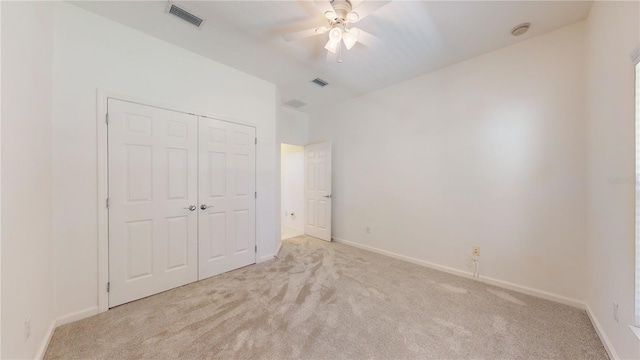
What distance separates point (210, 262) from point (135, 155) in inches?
58.3

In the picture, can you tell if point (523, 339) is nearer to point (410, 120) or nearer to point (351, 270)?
point (351, 270)

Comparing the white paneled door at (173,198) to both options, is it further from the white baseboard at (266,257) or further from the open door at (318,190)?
the open door at (318,190)

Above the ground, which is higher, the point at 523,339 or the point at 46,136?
the point at 46,136

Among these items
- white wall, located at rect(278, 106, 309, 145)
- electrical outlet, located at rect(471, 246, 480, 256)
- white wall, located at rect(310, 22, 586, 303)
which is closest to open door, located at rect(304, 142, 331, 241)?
white wall, located at rect(278, 106, 309, 145)

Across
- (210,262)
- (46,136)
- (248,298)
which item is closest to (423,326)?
(248,298)

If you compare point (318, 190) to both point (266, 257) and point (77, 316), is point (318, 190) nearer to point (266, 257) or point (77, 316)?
point (266, 257)

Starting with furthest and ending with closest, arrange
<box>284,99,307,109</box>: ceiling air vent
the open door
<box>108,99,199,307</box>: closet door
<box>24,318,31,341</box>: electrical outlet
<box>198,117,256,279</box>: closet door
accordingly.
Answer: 1. the open door
2. <box>284,99,307,109</box>: ceiling air vent
3. <box>198,117,256,279</box>: closet door
4. <box>108,99,199,307</box>: closet door
5. <box>24,318,31,341</box>: electrical outlet

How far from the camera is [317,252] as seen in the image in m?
3.71

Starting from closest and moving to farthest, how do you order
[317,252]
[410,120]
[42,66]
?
[42,66] < [410,120] < [317,252]

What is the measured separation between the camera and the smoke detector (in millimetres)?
2184

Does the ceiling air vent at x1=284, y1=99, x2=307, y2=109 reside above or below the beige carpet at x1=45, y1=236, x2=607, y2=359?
above

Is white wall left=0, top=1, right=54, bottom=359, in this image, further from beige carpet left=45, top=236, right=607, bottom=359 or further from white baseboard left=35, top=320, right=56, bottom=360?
beige carpet left=45, top=236, right=607, bottom=359

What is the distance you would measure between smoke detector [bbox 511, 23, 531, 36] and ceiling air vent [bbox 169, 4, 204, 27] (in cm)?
315

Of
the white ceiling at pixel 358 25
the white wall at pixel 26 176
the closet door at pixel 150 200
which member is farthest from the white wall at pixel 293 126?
the white wall at pixel 26 176
